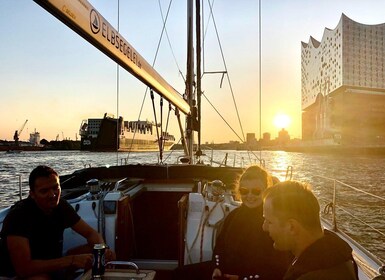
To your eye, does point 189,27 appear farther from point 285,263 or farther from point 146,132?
point 146,132

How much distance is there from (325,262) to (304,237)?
147 mm

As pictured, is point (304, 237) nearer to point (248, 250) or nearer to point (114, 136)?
point (248, 250)

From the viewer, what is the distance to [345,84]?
105375 mm

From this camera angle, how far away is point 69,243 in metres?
3.81

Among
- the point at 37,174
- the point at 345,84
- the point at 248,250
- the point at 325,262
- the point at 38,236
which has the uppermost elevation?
the point at 345,84

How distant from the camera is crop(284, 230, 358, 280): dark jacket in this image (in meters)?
1.43

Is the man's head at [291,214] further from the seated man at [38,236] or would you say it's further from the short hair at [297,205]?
the seated man at [38,236]

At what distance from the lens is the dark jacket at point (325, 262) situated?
1.43 m

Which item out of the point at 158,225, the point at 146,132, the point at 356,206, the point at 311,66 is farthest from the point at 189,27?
the point at 311,66

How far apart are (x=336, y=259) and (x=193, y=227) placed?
95.0 inches

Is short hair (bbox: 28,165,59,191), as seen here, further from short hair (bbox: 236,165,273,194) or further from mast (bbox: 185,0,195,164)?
mast (bbox: 185,0,195,164)

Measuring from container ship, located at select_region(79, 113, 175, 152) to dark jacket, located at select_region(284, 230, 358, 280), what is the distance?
70.8m

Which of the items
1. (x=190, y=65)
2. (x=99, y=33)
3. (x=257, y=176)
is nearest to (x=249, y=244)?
(x=257, y=176)

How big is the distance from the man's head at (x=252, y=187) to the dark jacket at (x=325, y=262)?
1408 mm
